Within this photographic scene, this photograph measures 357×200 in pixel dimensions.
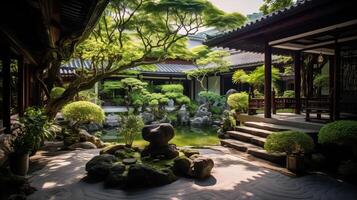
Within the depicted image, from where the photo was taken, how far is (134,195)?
195 inches

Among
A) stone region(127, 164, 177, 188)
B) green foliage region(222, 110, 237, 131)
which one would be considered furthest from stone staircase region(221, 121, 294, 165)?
stone region(127, 164, 177, 188)

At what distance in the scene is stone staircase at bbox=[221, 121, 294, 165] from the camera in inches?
280

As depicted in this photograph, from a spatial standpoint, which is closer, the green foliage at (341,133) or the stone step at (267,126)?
the green foliage at (341,133)

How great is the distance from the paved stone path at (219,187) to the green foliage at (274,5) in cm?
930

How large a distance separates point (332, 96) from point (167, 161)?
5026 mm

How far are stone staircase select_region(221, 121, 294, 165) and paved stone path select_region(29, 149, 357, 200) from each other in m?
0.79

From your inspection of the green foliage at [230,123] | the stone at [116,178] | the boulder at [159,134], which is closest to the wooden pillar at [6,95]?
the stone at [116,178]

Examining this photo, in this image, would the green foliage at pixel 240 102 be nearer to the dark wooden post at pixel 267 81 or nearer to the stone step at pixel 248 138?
the dark wooden post at pixel 267 81

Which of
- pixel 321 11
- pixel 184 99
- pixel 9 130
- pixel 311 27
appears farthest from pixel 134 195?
pixel 184 99

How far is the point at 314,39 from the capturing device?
966 centimetres

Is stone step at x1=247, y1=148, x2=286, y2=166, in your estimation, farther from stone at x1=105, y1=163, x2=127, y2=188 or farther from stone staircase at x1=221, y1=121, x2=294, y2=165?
stone at x1=105, y1=163, x2=127, y2=188

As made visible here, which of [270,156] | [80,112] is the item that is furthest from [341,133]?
[80,112]

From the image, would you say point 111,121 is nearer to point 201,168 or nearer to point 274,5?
point 274,5

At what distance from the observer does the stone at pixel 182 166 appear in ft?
19.7
